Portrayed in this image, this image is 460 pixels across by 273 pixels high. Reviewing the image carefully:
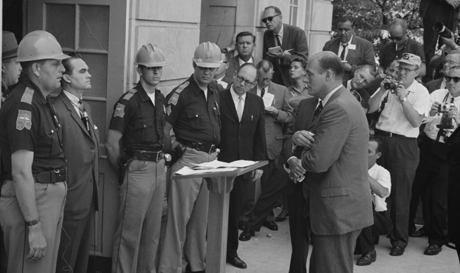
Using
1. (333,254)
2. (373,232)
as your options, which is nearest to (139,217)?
(333,254)

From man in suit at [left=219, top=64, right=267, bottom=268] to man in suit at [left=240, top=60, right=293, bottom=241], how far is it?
37.6 inches

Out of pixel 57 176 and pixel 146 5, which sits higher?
pixel 146 5

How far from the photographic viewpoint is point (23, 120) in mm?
4891

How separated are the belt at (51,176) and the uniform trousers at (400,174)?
14.8 ft

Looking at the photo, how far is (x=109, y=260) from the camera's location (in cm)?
682

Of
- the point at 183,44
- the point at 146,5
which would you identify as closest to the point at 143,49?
the point at 146,5

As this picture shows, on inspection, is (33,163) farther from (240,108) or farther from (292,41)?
(292,41)

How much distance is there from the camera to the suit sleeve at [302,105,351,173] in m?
5.31

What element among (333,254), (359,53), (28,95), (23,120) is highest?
(359,53)

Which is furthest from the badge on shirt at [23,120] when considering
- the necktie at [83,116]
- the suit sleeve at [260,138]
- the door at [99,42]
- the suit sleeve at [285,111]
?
the suit sleeve at [285,111]

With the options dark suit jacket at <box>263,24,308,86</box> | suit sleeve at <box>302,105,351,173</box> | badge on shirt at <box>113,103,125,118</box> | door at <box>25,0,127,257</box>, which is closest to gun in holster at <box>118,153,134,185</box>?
door at <box>25,0,127,257</box>

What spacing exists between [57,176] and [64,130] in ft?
2.09

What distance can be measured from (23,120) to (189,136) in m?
2.32

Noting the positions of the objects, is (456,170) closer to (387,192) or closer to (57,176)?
(387,192)
